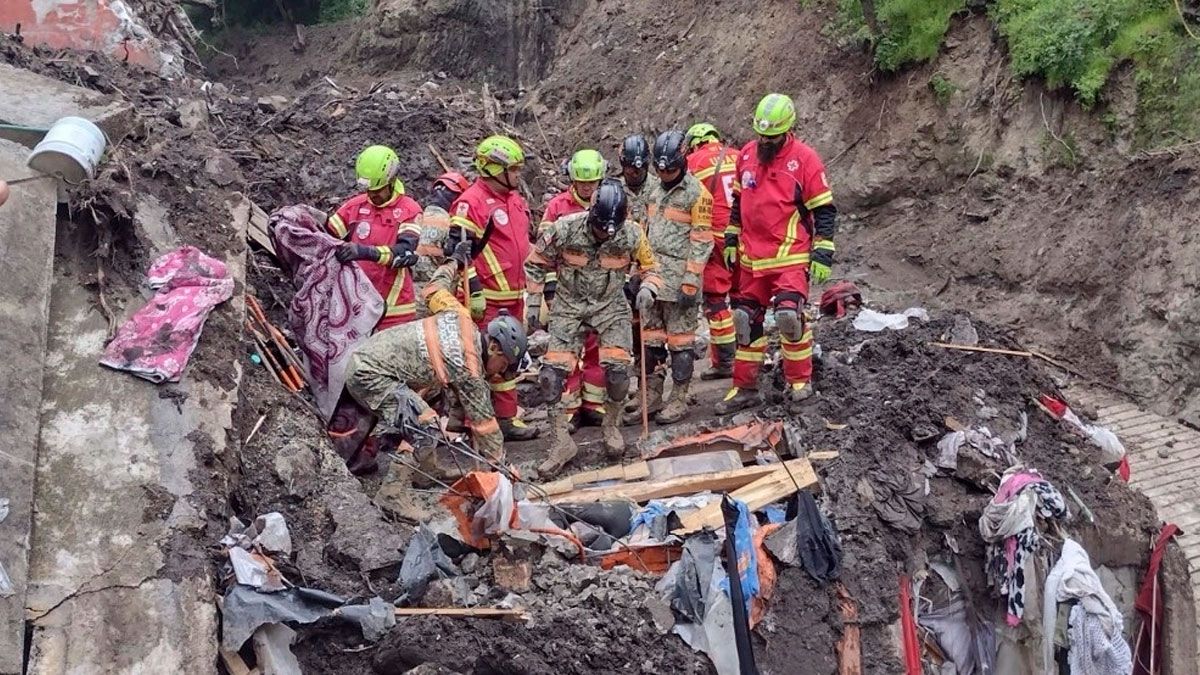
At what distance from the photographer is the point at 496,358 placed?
19.4 feet

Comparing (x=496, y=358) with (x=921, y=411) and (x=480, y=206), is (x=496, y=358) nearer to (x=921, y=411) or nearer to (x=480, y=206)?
(x=480, y=206)

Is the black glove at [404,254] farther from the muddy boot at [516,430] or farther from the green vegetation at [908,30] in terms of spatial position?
the green vegetation at [908,30]

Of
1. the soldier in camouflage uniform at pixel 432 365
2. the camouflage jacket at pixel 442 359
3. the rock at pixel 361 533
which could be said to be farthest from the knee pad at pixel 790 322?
the rock at pixel 361 533

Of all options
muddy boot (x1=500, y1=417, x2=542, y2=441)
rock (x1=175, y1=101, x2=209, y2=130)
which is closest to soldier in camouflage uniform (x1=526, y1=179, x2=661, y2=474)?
muddy boot (x1=500, y1=417, x2=542, y2=441)

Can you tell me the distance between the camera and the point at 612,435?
678 cm

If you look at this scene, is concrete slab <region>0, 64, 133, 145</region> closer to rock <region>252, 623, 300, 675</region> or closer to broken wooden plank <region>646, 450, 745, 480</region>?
rock <region>252, 623, 300, 675</region>

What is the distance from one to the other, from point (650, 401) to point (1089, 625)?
10.5ft

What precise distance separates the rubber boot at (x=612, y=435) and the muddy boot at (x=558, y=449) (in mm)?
222

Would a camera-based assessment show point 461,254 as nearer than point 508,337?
No

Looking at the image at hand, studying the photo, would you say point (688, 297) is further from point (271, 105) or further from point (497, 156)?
point (271, 105)

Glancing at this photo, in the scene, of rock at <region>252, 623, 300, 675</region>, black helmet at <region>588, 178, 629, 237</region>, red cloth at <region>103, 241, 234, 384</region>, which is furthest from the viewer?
black helmet at <region>588, 178, 629, 237</region>

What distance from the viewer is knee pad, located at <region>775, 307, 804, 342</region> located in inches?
256

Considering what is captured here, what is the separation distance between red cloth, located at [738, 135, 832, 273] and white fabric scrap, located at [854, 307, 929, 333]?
3.84 ft

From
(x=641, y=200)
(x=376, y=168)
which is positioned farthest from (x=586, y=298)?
(x=376, y=168)
